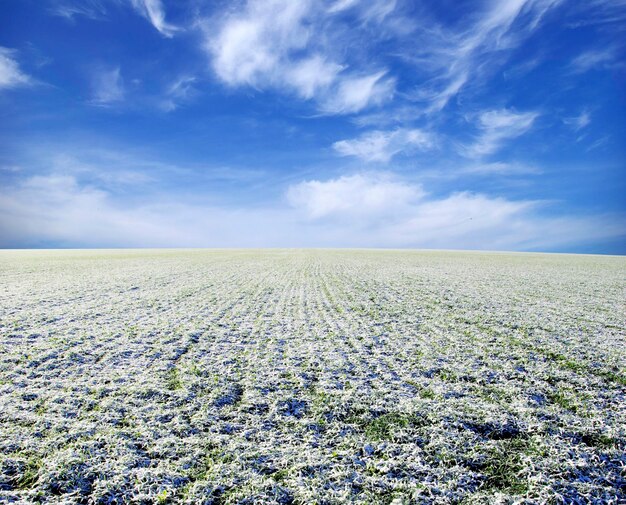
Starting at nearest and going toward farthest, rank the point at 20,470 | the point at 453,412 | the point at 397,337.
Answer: the point at 20,470
the point at 453,412
the point at 397,337

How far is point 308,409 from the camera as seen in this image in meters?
7.47

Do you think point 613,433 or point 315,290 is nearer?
point 613,433

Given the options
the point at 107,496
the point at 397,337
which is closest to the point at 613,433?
the point at 397,337

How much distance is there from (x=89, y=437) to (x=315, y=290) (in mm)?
19690

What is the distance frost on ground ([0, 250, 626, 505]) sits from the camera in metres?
5.18

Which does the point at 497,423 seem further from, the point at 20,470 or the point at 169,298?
the point at 169,298

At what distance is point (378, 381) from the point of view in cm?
902

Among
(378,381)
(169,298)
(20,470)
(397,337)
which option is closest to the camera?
(20,470)

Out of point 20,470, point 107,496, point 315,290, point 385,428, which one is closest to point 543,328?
point 385,428

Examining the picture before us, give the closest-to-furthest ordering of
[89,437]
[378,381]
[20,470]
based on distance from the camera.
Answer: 1. [20,470]
2. [89,437]
3. [378,381]

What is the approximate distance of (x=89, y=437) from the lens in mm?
6273

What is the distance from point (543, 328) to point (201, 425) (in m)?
15.0

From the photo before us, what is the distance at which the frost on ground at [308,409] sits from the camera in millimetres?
5180

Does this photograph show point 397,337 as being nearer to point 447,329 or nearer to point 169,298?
point 447,329
